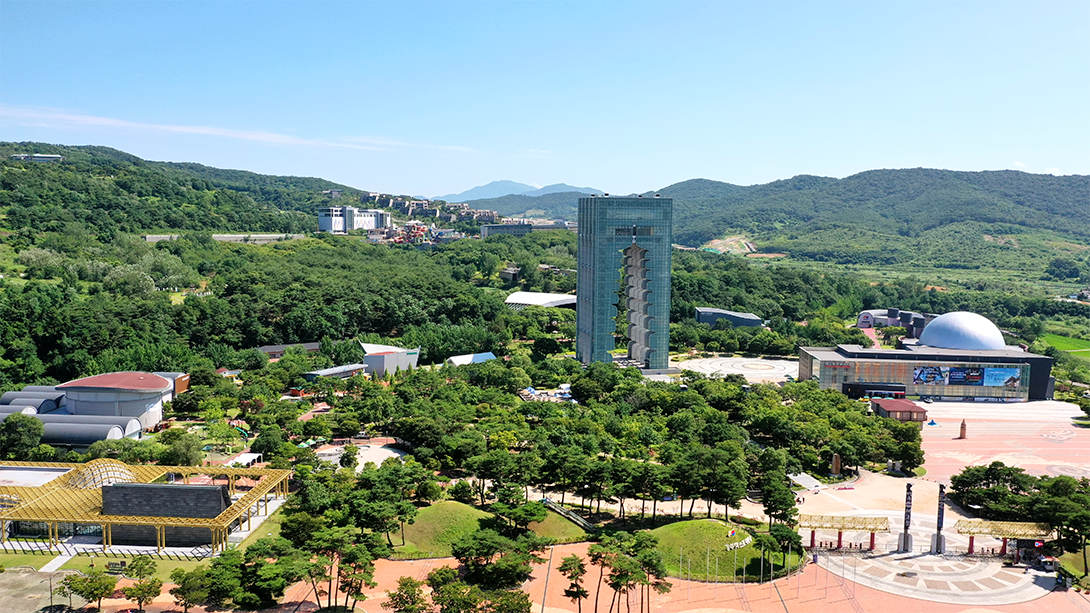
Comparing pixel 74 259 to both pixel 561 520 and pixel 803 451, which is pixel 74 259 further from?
pixel 803 451

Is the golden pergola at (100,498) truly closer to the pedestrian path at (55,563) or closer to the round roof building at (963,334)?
the pedestrian path at (55,563)

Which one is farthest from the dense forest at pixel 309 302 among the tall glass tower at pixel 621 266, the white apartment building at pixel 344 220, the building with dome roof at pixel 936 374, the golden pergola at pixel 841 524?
the golden pergola at pixel 841 524

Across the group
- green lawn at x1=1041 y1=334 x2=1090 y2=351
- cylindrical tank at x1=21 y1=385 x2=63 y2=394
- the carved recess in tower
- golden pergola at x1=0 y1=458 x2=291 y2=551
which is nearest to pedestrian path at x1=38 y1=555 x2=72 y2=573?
golden pergola at x1=0 y1=458 x2=291 y2=551

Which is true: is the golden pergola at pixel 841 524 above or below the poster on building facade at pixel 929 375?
below

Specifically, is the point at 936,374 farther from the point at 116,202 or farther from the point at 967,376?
the point at 116,202

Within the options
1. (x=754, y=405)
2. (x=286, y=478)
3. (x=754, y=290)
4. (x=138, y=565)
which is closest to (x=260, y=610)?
(x=138, y=565)

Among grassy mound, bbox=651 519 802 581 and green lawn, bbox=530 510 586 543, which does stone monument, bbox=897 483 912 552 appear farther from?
green lawn, bbox=530 510 586 543
